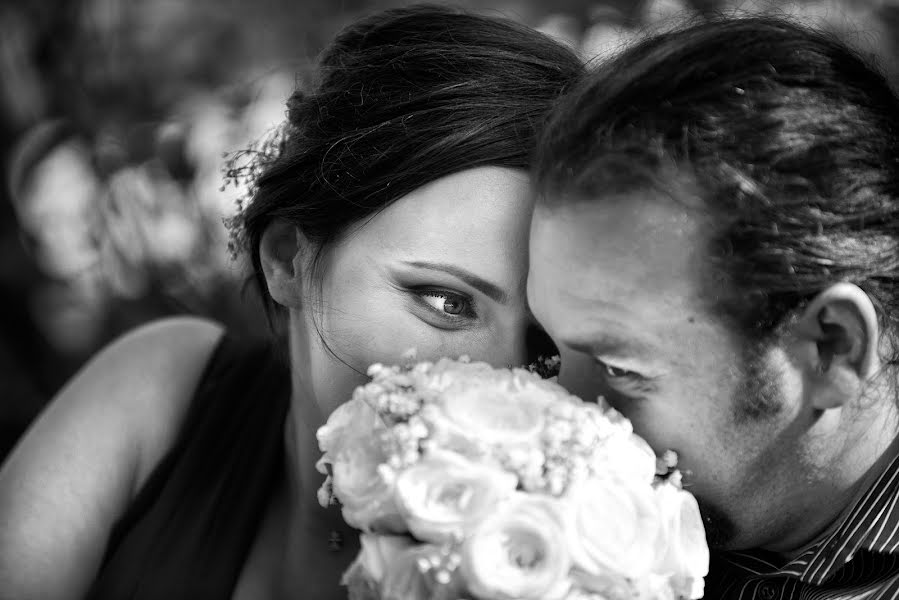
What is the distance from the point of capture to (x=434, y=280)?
2424 millimetres

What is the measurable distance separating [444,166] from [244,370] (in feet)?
4.58

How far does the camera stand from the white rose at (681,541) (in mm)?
1748

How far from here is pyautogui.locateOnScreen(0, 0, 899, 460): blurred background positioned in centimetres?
466

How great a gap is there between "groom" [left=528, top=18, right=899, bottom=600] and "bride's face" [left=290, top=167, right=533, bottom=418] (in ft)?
0.92

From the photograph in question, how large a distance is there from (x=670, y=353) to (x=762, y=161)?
436 millimetres

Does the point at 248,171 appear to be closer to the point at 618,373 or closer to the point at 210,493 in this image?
the point at 210,493

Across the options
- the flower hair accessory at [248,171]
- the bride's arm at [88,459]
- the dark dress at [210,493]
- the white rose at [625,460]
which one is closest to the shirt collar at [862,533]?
the white rose at [625,460]

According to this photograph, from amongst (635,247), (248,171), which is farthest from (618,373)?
(248,171)

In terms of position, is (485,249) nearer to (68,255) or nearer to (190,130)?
(190,130)

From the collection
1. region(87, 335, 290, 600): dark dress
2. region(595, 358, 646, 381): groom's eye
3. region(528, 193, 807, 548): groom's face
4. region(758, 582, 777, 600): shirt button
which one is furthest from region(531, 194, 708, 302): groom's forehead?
region(87, 335, 290, 600): dark dress

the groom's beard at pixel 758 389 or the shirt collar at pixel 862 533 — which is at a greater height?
the groom's beard at pixel 758 389

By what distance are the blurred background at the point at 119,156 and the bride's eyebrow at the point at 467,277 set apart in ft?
7.95

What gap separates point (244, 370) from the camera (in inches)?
135

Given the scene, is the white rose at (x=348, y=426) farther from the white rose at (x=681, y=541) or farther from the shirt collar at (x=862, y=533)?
the shirt collar at (x=862, y=533)
